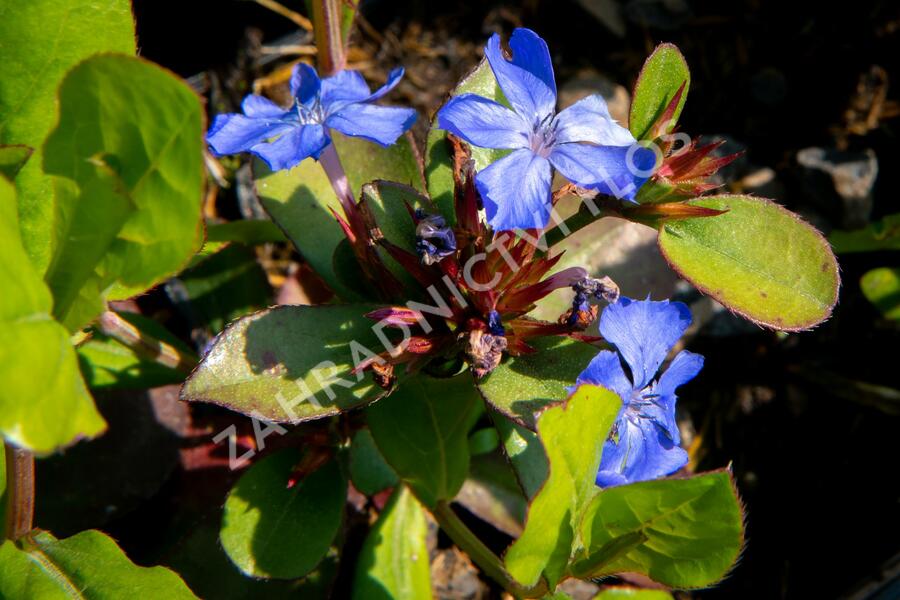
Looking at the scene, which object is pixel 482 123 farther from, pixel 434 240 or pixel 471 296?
pixel 471 296

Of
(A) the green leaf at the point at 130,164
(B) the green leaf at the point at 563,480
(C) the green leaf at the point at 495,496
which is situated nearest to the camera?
(A) the green leaf at the point at 130,164

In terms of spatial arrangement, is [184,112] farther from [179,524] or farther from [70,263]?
[179,524]

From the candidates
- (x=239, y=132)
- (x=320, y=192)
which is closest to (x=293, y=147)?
(x=239, y=132)

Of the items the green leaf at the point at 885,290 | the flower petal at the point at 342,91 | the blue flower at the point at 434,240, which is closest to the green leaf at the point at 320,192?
the flower petal at the point at 342,91

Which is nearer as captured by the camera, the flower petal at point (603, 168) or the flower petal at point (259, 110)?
the flower petal at point (603, 168)

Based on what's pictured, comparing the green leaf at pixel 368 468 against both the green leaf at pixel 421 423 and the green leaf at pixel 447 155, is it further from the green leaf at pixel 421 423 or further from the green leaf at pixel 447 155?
the green leaf at pixel 447 155

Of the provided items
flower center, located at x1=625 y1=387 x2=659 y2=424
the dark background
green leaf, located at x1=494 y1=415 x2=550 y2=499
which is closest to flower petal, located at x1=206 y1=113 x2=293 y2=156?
green leaf, located at x1=494 y1=415 x2=550 y2=499

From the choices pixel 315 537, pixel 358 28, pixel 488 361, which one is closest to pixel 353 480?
pixel 315 537
